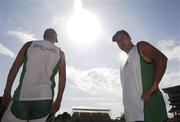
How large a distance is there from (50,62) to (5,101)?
2.92ft

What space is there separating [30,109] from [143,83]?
1.66m

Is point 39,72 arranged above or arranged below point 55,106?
above

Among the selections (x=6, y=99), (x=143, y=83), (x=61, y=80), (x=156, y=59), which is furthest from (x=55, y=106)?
(x=156, y=59)

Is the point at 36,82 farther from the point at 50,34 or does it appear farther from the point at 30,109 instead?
the point at 50,34

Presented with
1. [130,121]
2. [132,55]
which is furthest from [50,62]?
[130,121]

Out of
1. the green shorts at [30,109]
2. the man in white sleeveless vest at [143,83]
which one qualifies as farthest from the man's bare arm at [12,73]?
the man in white sleeveless vest at [143,83]

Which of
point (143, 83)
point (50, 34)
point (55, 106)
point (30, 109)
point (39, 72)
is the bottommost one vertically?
point (30, 109)

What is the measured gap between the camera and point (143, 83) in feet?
11.8

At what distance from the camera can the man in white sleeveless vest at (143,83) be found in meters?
3.45

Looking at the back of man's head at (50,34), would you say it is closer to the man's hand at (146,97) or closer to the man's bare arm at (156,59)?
the man's bare arm at (156,59)

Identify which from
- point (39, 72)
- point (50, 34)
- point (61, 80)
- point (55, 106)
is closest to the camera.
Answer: point (39, 72)

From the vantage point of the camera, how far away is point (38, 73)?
12.2 feet

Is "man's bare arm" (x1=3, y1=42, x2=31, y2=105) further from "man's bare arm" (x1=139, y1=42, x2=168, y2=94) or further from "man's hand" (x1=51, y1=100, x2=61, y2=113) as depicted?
"man's bare arm" (x1=139, y1=42, x2=168, y2=94)

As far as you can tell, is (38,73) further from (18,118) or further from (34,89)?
(18,118)
